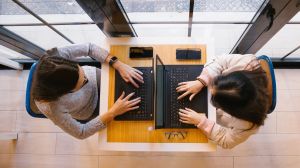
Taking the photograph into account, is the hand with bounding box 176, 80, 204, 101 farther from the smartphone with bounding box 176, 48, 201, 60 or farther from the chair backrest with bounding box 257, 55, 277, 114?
the chair backrest with bounding box 257, 55, 277, 114

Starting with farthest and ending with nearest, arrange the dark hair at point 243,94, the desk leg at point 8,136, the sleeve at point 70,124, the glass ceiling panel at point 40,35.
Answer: the desk leg at point 8,136, the glass ceiling panel at point 40,35, the sleeve at point 70,124, the dark hair at point 243,94

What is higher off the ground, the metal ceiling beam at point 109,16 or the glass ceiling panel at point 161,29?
the glass ceiling panel at point 161,29

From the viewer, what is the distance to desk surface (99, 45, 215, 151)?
4.90 feet

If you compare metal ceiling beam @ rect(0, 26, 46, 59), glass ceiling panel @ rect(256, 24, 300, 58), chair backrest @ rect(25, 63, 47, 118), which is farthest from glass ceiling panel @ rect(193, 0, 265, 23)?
metal ceiling beam @ rect(0, 26, 46, 59)

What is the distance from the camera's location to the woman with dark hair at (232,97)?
1.15 m

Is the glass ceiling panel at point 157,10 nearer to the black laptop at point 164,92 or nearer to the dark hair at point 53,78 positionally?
the black laptop at point 164,92

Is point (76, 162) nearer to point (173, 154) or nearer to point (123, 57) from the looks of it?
point (173, 154)

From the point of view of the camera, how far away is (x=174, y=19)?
186 centimetres

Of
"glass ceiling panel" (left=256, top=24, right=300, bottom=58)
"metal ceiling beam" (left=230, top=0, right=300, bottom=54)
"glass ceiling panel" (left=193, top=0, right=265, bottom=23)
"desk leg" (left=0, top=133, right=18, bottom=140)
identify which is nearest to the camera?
"metal ceiling beam" (left=230, top=0, right=300, bottom=54)

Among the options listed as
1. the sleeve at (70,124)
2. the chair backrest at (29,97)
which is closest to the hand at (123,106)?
the sleeve at (70,124)

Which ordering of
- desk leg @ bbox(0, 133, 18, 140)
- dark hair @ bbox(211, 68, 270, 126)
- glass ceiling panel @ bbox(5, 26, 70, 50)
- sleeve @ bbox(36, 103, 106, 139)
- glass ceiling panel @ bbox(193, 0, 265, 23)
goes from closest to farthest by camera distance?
dark hair @ bbox(211, 68, 270, 126) < sleeve @ bbox(36, 103, 106, 139) < glass ceiling panel @ bbox(193, 0, 265, 23) < glass ceiling panel @ bbox(5, 26, 70, 50) < desk leg @ bbox(0, 133, 18, 140)

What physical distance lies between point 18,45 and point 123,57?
3.21ft

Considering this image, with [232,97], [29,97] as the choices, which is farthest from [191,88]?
[29,97]

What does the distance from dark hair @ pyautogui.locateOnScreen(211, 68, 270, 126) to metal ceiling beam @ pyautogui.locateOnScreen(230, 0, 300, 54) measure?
1.22ft
